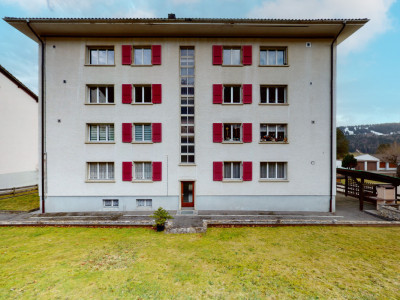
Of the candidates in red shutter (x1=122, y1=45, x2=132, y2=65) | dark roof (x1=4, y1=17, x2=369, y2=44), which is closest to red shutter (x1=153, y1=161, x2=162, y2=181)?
red shutter (x1=122, y1=45, x2=132, y2=65)

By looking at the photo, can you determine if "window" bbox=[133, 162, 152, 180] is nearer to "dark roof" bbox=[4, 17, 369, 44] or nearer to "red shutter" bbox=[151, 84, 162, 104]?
"red shutter" bbox=[151, 84, 162, 104]

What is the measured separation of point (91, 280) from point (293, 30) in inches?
652

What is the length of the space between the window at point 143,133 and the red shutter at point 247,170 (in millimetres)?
6848

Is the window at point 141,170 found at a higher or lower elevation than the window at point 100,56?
lower

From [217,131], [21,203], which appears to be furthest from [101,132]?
[21,203]

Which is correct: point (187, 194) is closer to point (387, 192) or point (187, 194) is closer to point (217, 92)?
point (217, 92)

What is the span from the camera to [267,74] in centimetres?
1295

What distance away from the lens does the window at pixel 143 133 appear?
13.0 meters

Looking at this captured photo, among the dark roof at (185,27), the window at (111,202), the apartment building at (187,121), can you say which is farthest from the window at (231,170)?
the dark roof at (185,27)

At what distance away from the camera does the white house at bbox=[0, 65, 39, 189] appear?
19.1 meters

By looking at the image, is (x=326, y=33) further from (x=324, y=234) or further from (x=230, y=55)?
(x=324, y=234)

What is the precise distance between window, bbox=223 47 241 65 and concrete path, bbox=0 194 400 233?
10.4 meters

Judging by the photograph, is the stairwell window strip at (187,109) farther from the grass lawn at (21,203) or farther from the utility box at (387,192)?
the utility box at (387,192)

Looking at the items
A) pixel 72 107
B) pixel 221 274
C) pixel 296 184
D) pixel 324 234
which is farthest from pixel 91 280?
pixel 296 184
